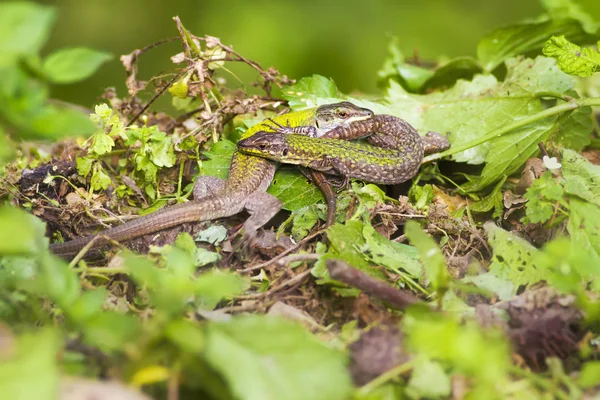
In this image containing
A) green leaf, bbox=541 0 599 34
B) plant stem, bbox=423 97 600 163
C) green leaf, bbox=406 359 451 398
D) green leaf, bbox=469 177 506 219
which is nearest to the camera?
green leaf, bbox=406 359 451 398

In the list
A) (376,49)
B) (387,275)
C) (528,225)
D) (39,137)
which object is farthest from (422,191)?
Result: (376,49)

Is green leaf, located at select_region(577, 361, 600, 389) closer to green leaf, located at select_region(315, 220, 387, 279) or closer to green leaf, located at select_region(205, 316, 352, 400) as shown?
green leaf, located at select_region(205, 316, 352, 400)

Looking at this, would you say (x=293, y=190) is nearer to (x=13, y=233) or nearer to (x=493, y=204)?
(x=493, y=204)

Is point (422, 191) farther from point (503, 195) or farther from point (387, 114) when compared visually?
point (387, 114)

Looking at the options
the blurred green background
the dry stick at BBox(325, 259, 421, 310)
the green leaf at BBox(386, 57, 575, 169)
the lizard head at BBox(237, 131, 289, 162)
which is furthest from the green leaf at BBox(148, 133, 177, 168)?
the blurred green background

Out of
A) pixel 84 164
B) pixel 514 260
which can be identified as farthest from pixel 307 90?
pixel 514 260

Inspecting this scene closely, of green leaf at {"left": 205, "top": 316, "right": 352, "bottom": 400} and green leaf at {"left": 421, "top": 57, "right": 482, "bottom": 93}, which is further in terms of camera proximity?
green leaf at {"left": 421, "top": 57, "right": 482, "bottom": 93}

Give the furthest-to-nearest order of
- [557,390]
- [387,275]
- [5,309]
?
[387,275], [5,309], [557,390]
